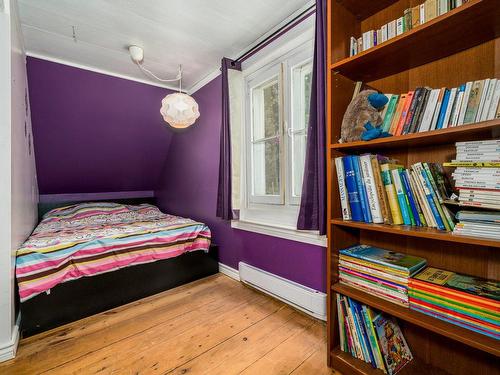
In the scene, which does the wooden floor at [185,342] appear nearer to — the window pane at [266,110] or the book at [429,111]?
the book at [429,111]

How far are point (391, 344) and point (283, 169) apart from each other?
4.37 ft

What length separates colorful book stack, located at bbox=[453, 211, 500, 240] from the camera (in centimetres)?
82

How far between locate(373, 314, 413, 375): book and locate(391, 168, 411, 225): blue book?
54 centimetres

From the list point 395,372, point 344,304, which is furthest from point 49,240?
point 395,372

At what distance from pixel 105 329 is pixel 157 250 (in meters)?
0.69

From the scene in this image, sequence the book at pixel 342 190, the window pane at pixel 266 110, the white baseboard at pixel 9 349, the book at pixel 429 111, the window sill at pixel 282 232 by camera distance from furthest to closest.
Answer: the window pane at pixel 266 110, the window sill at pixel 282 232, the white baseboard at pixel 9 349, the book at pixel 342 190, the book at pixel 429 111

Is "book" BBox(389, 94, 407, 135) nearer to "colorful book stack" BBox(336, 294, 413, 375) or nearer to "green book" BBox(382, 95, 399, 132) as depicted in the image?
"green book" BBox(382, 95, 399, 132)

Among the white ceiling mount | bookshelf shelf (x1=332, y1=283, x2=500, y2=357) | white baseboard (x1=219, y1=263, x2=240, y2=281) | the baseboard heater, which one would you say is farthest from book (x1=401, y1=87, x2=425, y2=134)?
the white ceiling mount

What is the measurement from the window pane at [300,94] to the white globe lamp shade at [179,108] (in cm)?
88

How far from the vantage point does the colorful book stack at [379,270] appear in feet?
3.48

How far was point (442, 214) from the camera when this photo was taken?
98 cm

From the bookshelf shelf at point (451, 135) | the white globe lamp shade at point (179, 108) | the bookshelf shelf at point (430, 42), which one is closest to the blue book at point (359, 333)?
the bookshelf shelf at point (451, 135)

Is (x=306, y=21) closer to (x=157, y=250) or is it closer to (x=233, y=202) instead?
(x=233, y=202)

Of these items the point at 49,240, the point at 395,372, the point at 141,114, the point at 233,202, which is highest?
the point at 141,114
